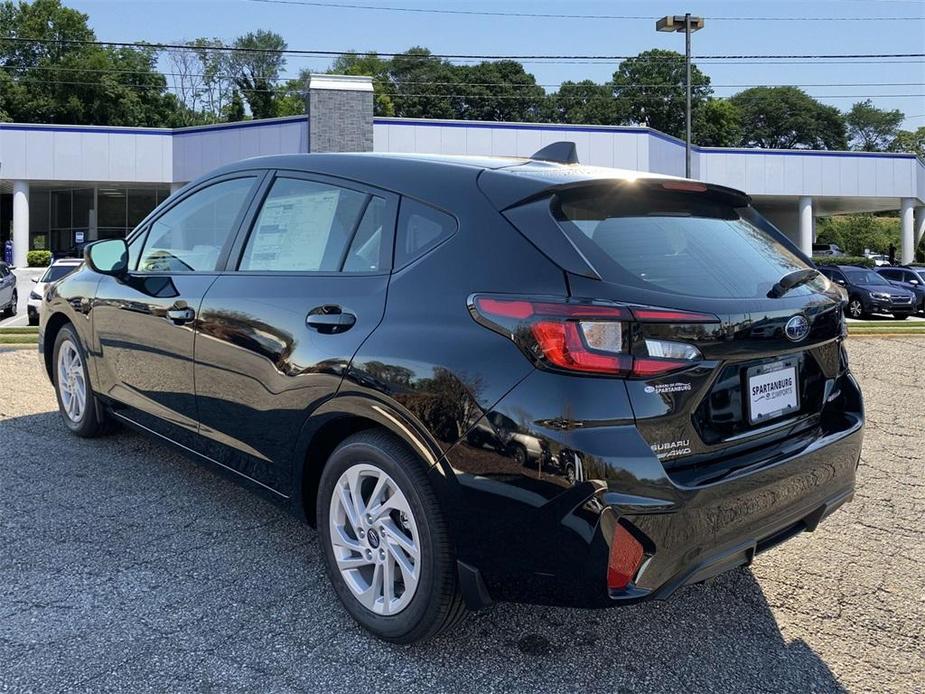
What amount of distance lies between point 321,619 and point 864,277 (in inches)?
928

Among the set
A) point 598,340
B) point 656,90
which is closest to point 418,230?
point 598,340

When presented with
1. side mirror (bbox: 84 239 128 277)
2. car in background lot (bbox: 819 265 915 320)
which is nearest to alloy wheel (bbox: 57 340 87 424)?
side mirror (bbox: 84 239 128 277)

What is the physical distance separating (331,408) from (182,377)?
1218 mm

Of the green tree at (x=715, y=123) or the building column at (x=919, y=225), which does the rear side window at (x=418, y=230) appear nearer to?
the building column at (x=919, y=225)

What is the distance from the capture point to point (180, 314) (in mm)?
3594

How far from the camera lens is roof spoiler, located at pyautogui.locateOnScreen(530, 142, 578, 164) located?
3307 mm

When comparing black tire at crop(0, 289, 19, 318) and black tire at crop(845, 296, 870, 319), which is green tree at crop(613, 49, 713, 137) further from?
black tire at crop(0, 289, 19, 318)

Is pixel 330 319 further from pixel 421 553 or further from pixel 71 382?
pixel 71 382

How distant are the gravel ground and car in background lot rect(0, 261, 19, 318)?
16.8 m

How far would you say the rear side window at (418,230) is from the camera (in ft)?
8.64

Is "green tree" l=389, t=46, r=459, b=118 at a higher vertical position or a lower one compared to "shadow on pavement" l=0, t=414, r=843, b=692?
higher

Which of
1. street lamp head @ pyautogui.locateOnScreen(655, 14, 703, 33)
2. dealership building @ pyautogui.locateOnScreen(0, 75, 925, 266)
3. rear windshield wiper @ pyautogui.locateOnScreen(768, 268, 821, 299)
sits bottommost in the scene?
rear windshield wiper @ pyautogui.locateOnScreen(768, 268, 821, 299)

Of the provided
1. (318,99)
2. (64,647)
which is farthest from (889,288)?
(64,647)

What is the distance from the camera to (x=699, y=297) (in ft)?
7.86
